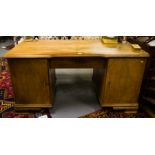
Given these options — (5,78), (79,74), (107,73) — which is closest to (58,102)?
(107,73)

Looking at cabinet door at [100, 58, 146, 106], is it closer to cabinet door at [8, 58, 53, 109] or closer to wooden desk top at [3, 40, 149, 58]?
wooden desk top at [3, 40, 149, 58]

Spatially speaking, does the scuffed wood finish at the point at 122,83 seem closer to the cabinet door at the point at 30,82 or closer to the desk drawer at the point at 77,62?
the desk drawer at the point at 77,62

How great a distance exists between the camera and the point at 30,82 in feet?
5.71

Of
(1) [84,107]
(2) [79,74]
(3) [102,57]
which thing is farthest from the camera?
(2) [79,74]

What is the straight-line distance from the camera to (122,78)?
1.76 metres

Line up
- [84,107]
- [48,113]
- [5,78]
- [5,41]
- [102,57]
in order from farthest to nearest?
[5,41], [5,78], [84,107], [48,113], [102,57]

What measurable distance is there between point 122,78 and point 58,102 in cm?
83

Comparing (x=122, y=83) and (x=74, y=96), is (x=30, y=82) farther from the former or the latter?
(x=122, y=83)

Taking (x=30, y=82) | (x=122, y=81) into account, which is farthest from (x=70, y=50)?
(x=122, y=81)

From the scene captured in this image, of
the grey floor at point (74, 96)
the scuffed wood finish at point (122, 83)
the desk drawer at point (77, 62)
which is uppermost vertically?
the desk drawer at point (77, 62)

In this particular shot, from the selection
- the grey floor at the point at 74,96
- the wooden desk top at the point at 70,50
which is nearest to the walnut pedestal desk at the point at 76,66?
the wooden desk top at the point at 70,50

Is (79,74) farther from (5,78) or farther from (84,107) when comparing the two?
(5,78)

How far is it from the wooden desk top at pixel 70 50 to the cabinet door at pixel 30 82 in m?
0.08

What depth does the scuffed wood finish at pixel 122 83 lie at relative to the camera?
66.6 inches
